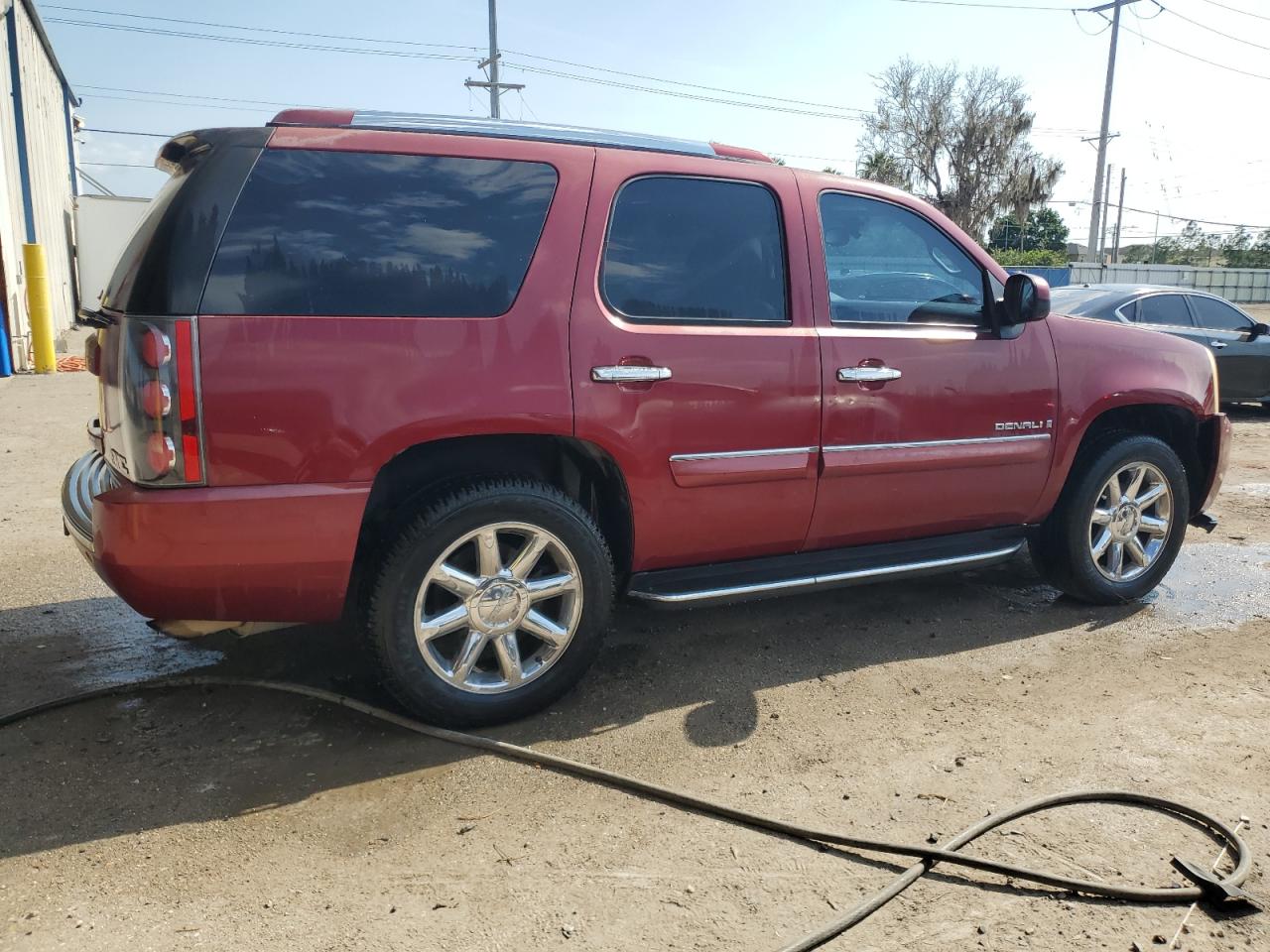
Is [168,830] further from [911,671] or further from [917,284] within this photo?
[917,284]

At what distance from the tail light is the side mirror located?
3180mm

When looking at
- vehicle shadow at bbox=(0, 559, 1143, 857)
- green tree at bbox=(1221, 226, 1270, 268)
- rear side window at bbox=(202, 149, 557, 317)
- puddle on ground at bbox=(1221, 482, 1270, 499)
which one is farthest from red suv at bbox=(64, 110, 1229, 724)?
green tree at bbox=(1221, 226, 1270, 268)

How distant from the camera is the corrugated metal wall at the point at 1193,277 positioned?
34.3 metres

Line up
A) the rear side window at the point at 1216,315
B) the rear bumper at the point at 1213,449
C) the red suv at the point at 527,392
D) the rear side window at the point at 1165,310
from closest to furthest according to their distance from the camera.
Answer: the red suv at the point at 527,392 → the rear bumper at the point at 1213,449 → the rear side window at the point at 1165,310 → the rear side window at the point at 1216,315

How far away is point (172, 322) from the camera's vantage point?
2.69m

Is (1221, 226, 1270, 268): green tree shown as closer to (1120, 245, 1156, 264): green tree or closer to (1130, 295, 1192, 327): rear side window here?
(1120, 245, 1156, 264): green tree

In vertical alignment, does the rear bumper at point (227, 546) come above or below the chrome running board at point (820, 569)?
above

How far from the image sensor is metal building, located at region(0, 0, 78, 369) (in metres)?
13.6

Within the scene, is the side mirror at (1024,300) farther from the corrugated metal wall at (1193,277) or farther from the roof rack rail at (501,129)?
the corrugated metal wall at (1193,277)

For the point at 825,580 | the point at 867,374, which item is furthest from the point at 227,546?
the point at 867,374

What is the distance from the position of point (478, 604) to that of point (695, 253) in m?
1.50

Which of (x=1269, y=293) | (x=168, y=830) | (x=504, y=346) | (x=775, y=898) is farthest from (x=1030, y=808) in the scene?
(x=1269, y=293)

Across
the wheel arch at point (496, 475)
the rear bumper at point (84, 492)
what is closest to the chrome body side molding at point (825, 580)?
the wheel arch at point (496, 475)

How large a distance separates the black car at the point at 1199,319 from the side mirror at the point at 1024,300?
19.7 ft
